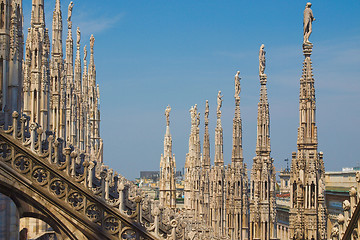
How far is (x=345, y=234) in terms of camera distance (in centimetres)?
1120

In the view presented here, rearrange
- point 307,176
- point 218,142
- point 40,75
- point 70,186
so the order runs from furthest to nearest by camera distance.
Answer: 1. point 218,142
2. point 40,75
3. point 307,176
4. point 70,186

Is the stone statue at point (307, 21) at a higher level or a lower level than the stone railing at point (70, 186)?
higher

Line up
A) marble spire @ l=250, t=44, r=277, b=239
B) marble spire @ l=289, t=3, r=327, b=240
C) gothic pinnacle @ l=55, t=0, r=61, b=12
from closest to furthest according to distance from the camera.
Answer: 1. marble spire @ l=289, t=3, r=327, b=240
2. marble spire @ l=250, t=44, r=277, b=239
3. gothic pinnacle @ l=55, t=0, r=61, b=12

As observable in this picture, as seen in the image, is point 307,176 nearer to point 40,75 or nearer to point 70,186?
Answer: point 70,186

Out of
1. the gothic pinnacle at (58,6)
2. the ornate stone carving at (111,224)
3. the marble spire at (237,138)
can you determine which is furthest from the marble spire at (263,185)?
the ornate stone carving at (111,224)

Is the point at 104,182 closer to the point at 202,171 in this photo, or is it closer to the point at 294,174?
the point at 294,174

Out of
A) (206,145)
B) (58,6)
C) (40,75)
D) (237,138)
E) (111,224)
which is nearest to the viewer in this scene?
(111,224)

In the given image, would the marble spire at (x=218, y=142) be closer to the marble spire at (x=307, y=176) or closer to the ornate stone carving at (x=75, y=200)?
the marble spire at (x=307, y=176)

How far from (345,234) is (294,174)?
741 cm

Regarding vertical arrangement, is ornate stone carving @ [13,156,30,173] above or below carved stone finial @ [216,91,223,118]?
below

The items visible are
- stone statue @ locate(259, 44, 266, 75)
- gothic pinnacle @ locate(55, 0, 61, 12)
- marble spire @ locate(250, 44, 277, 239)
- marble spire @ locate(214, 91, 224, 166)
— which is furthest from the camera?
marble spire @ locate(214, 91, 224, 166)

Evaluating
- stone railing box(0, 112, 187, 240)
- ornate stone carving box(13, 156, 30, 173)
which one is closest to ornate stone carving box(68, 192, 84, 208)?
stone railing box(0, 112, 187, 240)

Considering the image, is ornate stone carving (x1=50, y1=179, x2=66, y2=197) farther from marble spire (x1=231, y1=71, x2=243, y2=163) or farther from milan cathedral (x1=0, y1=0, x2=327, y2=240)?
marble spire (x1=231, y1=71, x2=243, y2=163)

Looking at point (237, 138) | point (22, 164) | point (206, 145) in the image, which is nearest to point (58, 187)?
point (22, 164)
